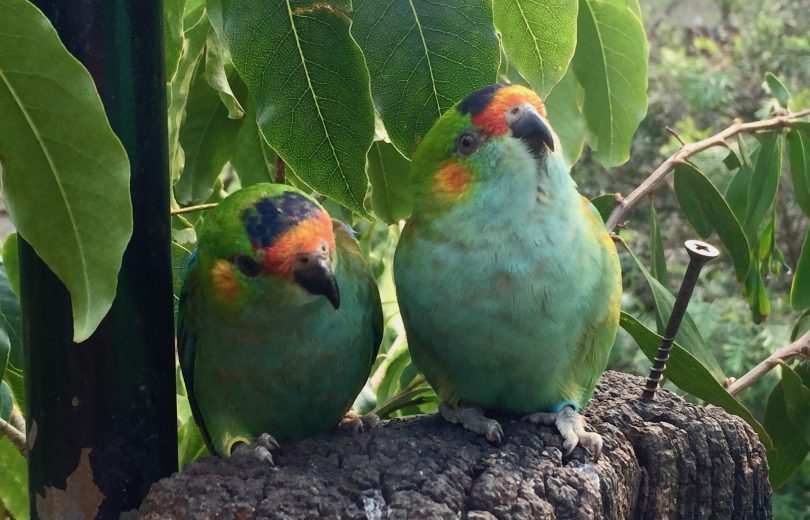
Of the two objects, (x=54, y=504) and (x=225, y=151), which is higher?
(x=225, y=151)

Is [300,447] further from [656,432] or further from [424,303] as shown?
[656,432]

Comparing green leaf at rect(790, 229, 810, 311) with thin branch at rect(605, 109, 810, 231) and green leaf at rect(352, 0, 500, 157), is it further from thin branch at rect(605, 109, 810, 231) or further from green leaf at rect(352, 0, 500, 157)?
green leaf at rect(352, 0, 500, 157)

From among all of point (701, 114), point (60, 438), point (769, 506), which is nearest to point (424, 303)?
point (60, 438)

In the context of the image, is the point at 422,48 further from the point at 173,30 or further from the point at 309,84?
the point at 173,30

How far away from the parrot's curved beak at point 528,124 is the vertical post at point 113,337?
404 millimetres

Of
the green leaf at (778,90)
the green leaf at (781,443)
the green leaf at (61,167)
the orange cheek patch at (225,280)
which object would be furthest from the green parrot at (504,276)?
the green leaf at (778,90)

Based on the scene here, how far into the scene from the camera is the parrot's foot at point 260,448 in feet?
3.37

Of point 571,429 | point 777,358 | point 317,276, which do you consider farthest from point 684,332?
point 317,276

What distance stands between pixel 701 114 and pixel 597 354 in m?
3.67

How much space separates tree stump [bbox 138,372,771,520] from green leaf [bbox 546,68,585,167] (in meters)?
0.49

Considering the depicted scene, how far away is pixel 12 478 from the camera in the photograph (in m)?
1.43

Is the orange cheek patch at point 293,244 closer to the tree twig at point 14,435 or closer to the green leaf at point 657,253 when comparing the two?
the tree twig at point 14,435

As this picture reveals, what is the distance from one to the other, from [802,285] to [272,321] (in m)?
1.05

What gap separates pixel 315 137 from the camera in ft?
3.60
